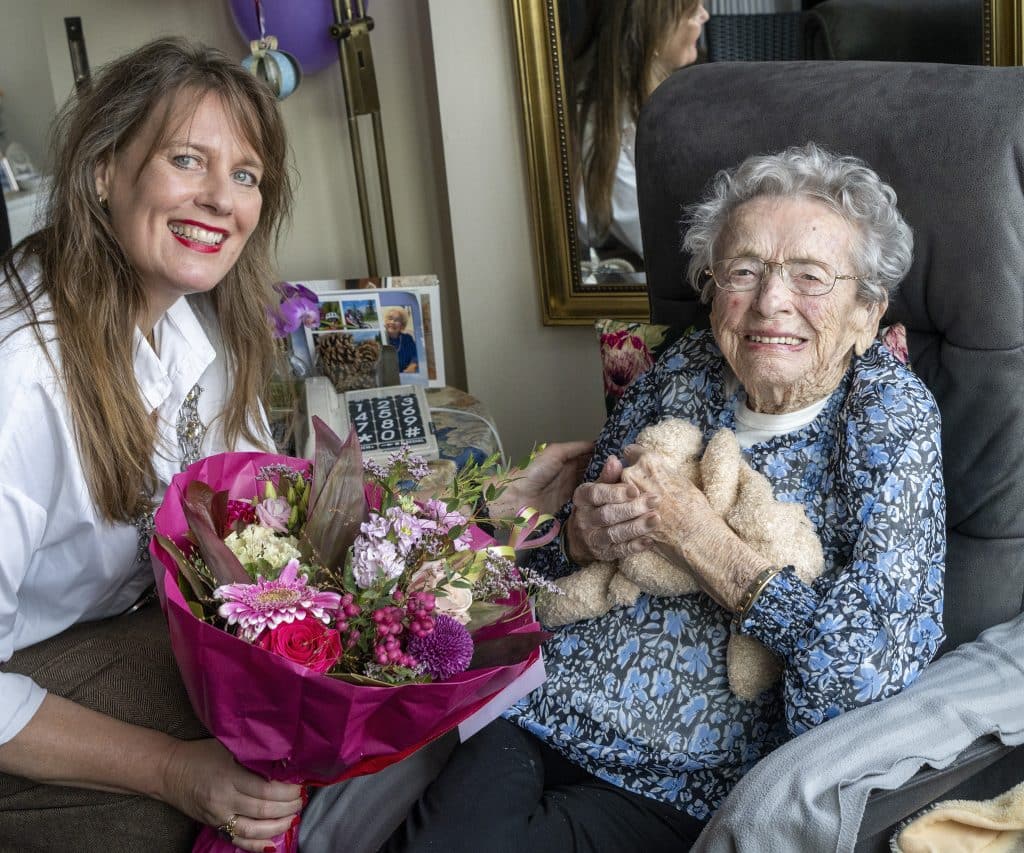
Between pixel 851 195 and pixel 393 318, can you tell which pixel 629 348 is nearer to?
pixel 851 195

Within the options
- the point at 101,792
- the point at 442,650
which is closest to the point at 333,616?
the point at 442,650

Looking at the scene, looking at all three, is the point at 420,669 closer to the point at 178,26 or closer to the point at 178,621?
the point at 178,621

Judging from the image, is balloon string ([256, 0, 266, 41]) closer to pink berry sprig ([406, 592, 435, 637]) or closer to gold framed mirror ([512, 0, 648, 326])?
gold framed mirror ([512, 0, 648, 326])

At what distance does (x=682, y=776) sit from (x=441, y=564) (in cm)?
57

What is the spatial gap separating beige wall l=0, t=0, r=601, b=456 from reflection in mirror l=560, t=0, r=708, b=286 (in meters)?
0.17

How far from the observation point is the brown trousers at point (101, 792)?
135 centimetres

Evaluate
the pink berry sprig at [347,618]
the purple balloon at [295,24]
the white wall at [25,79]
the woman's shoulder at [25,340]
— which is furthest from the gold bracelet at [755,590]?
the white wall at [25,79]

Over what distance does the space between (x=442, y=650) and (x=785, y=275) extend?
767mm

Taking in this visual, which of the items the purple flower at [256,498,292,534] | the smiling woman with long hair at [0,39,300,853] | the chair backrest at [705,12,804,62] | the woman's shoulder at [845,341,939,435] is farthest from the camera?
the chair backrest at [705,12,804,62]

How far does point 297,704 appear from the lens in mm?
1093

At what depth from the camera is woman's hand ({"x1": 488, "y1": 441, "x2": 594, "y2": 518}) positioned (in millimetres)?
1806

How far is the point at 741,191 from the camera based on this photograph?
159 centimetres

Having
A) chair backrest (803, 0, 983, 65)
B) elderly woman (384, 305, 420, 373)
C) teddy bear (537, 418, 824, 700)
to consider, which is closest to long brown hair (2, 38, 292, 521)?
teddy bear (537, 418, 824, 700)

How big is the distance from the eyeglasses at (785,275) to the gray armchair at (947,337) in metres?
0.18
